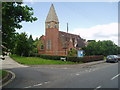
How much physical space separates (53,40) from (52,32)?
2.63 meters

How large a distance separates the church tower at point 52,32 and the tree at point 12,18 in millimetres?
29702

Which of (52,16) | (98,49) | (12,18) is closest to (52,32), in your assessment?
(52,16)

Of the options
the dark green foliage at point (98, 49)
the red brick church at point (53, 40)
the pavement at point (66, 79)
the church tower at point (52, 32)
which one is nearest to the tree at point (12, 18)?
the pavement at point (66, 79)

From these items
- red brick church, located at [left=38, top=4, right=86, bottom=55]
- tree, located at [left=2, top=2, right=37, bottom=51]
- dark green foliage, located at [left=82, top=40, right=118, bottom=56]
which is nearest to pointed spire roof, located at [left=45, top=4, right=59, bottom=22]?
red brick church, located at [left=38, top=4, right=86, bottom=55]

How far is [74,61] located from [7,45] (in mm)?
14903

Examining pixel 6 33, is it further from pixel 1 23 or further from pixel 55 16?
pixel 55 16

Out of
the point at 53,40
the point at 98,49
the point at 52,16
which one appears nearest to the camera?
the point at 98,49

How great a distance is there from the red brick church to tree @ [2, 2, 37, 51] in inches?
1122

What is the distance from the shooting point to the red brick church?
131ft

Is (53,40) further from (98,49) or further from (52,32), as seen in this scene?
(98,49)

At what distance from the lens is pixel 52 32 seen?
41250 millimetres

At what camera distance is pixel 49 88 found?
7352mm

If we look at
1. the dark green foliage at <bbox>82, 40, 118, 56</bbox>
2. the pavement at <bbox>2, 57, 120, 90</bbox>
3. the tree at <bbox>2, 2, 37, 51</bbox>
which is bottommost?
the pavement at <bbox>2, 57, 120, 90</bbox>

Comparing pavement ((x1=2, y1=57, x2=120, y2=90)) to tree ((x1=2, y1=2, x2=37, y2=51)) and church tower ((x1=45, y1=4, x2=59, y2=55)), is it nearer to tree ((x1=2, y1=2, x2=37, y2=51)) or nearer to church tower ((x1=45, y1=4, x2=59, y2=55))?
tree ((x1=2, y1=2, x2=37, y2=51))
